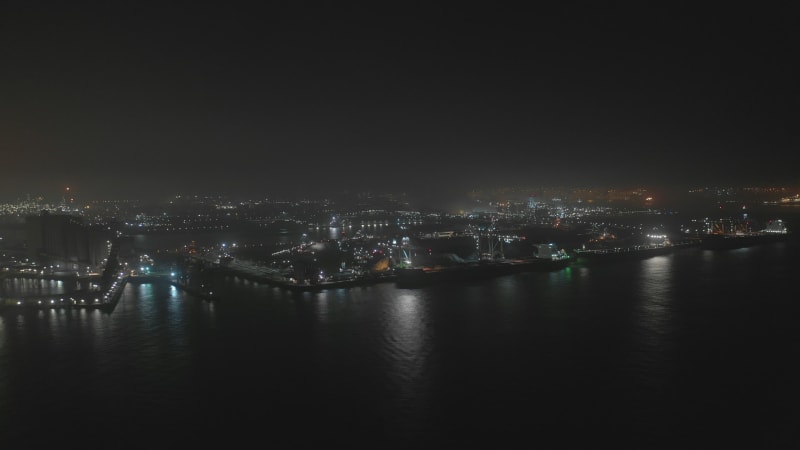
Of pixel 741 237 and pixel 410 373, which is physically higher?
pixel 741 237

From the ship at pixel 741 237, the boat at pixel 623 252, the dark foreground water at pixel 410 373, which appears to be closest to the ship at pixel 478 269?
the boat at pixel 623 252

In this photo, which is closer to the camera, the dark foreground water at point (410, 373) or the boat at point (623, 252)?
the dark foreground water at point (410, 373)

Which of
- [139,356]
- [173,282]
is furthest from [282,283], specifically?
[139,356]

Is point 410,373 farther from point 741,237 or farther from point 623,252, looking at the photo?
point 741,237

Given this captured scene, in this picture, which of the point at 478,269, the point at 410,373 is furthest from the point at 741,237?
the point at 410,373

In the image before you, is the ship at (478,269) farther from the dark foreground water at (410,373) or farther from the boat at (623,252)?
the dark foreground water at (410,373)

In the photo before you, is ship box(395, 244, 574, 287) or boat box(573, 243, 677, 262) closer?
ship box(395, 244, 574, 287)

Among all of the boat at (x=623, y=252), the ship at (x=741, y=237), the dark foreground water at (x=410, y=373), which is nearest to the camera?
the dark foreground water at (x=410, y=373)

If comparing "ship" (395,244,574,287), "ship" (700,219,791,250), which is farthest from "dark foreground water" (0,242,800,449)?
"ship" (700,219,791,250)

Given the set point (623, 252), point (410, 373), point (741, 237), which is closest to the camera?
point (410, 373)

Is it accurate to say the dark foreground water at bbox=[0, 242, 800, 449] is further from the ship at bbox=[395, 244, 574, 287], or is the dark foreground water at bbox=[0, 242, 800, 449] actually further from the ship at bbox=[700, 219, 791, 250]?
the ship at bbox=[700, 219, 791, 250]
